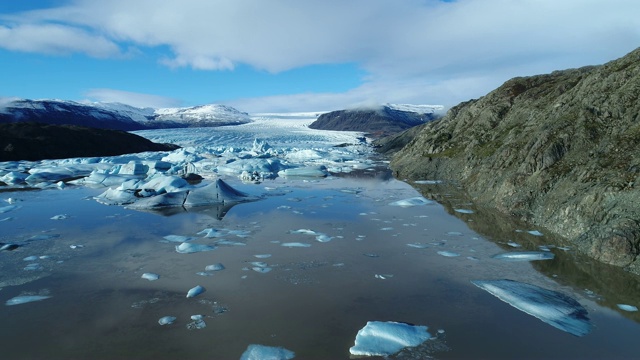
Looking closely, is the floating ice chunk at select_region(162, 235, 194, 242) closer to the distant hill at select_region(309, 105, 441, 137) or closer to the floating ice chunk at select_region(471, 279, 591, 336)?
the floating ice chunk at select_region(471, 279, 591, 336)

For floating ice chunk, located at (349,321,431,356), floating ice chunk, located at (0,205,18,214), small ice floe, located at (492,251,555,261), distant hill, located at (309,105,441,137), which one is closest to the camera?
floating ice chunk, located at (349,321,431,356)

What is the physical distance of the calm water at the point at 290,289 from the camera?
7.05m

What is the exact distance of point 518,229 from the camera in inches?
565

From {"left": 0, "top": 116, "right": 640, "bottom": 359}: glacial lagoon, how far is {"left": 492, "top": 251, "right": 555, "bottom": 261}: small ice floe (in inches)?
2.3

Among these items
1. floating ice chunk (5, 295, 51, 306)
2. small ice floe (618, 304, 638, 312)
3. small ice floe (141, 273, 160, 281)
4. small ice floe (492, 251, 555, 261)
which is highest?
small ice floe (492, 251, 555, 261)

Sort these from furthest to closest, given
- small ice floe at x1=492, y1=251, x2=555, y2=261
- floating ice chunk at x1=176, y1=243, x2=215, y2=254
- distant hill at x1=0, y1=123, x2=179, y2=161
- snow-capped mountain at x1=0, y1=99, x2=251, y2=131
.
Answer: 1. snow-capped mountain at x1=0, y1=99, x2=251, y2=131
2. distant hill at x1=0, y1=123, x2=179, y2=161
3. floating ice chunk at x1=176, y1=243, x2=215, y2=254
4. small ice floe at x1=492, y1=251, x2=555, y2=261

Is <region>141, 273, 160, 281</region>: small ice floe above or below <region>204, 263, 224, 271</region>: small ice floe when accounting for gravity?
below

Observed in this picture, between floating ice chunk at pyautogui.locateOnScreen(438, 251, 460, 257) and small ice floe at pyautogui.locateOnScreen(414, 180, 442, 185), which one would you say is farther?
small ice floe at pyautogui.locateOnScreen(414, 180, 442, 185)

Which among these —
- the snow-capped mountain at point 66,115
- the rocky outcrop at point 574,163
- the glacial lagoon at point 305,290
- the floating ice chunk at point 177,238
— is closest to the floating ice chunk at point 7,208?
the glacial lagoon at point 305,290

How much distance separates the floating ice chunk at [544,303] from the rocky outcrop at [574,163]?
2.69 metres

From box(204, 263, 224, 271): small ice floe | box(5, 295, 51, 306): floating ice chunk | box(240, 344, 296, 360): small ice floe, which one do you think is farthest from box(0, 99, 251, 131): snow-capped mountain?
box(240, 344, 296, 360): small ice floe

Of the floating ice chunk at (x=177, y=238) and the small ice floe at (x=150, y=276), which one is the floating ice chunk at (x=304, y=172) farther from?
the small ice floe at (x=150, y=276)

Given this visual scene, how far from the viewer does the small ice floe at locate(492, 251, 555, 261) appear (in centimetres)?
1132

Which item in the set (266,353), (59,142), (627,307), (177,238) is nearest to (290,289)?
(266,353)
